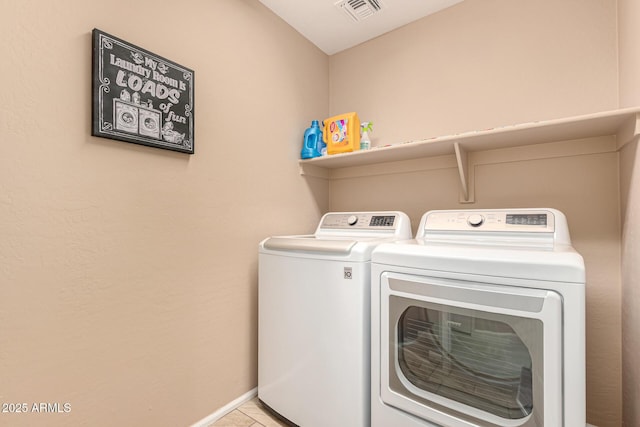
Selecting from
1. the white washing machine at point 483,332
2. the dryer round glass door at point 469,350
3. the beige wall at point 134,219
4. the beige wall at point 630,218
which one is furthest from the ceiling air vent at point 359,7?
the dryer round glass door at point 469,350

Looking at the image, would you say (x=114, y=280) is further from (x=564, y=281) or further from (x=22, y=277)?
(x=564, y=281)

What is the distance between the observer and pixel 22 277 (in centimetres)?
98

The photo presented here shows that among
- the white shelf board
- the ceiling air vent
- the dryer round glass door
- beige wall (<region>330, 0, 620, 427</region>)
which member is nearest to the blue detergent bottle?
the white shelf board

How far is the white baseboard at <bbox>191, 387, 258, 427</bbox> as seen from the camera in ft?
4.91

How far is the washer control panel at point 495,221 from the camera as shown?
4.39ft

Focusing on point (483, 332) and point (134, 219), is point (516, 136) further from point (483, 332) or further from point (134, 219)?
point (134, 219)

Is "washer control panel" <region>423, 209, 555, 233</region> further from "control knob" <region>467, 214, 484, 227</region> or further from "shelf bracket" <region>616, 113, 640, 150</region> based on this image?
"shelf bracket" <region>616, 113, 640, 150</region>

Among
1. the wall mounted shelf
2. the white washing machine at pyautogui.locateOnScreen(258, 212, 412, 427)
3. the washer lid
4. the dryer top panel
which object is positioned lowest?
the white washing machine at pyautogui.locateOnScreen(258, 212, 412, 427)

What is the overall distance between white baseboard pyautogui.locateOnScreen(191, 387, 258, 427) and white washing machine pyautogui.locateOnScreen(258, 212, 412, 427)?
0.44 feet

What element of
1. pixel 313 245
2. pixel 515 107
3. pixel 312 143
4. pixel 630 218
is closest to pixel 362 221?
pixel 313 245

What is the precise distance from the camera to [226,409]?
5.24ft

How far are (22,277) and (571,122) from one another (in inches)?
86.0

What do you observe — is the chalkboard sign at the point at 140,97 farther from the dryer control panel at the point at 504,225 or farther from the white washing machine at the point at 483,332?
the dryer control panel at the point at 504,225

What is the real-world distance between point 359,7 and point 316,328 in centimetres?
195
